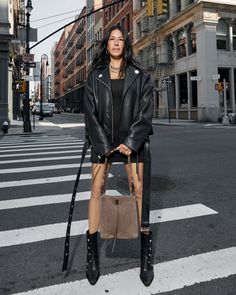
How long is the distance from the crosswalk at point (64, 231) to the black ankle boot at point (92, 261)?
0.21 feet

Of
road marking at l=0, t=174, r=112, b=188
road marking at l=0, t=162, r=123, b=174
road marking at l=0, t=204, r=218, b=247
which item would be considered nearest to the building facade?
road marking at l=0, t=162, r=123, b=174

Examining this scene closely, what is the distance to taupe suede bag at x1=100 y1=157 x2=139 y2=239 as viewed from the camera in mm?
3004

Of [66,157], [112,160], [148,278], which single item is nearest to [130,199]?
[112,160]

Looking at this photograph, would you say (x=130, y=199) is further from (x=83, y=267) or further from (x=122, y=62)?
(x=122, y=62)

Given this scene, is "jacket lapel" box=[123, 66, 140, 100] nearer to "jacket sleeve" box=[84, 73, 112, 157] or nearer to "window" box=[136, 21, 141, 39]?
"jacket sleeve" box=[84, 73, 112, 157]

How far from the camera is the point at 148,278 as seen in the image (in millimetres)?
3156

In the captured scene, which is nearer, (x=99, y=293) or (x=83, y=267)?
(x=99, y=293)

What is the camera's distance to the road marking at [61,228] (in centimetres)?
427

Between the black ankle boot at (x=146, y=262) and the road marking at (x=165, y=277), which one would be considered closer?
the road marking at (x=165, y=277)

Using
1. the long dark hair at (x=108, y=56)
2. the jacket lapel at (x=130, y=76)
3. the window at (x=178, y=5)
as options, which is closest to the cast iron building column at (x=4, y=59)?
the window at (x=178, y=5)

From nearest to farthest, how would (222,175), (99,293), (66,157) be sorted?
(99,293) → (222,175) → (66,157)

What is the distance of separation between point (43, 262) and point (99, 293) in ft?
2.80

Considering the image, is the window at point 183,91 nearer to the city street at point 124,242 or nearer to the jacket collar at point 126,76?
the city street at point 124,242

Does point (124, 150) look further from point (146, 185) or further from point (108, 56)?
point (108, 56)
